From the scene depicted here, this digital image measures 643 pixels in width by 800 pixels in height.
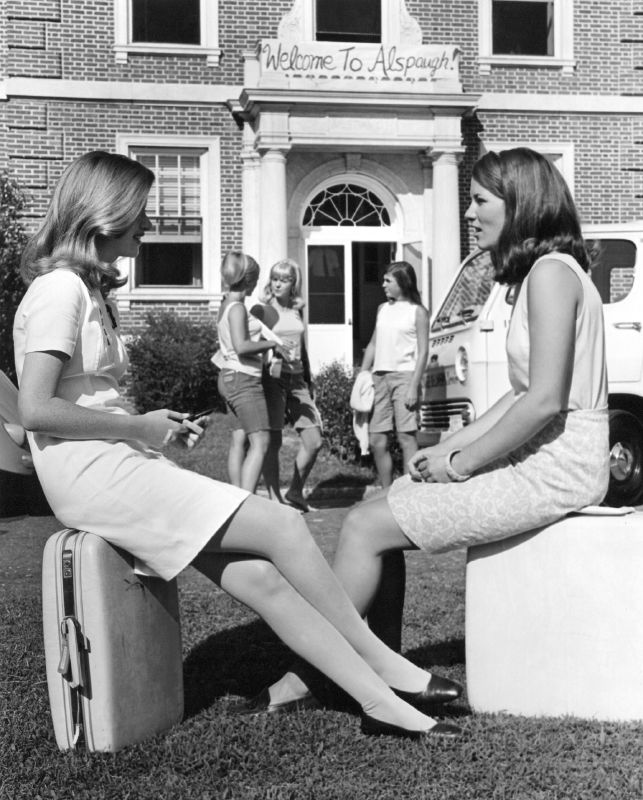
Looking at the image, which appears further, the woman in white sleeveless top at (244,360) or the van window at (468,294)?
the van window at (468,294)

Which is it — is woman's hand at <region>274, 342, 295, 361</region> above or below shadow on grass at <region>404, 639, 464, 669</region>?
above

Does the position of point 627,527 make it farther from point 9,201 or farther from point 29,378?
point 9,201

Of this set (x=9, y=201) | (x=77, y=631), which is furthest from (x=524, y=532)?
(x=9, y=201)

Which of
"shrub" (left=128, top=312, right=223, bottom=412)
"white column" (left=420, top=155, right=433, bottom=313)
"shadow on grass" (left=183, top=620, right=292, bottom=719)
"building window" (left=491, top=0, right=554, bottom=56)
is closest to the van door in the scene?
"shadow on grass" (left=183, top=620, right=292, bottom=719)

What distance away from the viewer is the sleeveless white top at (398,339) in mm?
8984

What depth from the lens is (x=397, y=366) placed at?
Answer: 9.05m

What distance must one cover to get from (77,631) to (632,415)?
6.84 metres

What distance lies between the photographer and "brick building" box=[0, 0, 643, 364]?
1602 centimetres

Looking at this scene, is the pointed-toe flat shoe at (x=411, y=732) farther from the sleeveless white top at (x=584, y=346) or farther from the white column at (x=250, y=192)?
the white column at (x=250, y=192)

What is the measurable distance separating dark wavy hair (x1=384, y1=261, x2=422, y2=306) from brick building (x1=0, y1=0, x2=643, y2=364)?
690 centimetres

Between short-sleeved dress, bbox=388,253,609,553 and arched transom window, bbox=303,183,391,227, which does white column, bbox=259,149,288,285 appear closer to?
arched transom window, bbox=303,183,391,227

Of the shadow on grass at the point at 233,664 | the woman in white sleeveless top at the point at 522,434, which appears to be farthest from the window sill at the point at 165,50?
the woman in white sleeveless top at the point at 522,434

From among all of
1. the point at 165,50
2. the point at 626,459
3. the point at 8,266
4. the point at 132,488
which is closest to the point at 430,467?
the point at 132,488

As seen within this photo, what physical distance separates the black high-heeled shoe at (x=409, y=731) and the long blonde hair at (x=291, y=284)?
579 cm
